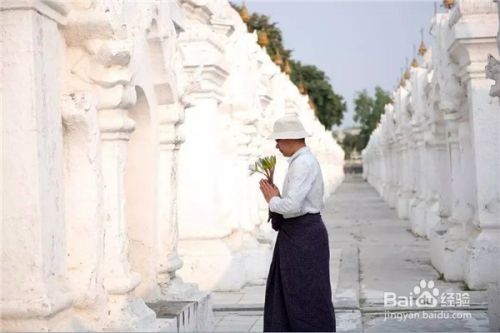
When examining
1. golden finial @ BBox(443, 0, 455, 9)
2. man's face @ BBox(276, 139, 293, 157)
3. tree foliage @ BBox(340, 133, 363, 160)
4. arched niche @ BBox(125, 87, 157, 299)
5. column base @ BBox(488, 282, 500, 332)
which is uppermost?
tree foliage @ BBox(340, 133, 363, 160)

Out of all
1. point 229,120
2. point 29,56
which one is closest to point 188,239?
point 229,120

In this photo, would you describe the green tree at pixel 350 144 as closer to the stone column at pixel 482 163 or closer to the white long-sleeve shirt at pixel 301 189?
the stone column at pixel 482 163

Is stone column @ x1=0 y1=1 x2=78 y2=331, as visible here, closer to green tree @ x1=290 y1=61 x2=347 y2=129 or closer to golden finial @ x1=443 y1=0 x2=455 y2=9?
golden finial @ x1=443 y1=0 x2=455 y2=9

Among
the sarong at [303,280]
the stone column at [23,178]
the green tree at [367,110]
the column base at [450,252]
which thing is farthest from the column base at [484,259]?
the green tree at [367,110]

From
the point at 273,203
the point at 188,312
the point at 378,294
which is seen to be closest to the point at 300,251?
the point at 273,203

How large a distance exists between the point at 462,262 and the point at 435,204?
251 inches

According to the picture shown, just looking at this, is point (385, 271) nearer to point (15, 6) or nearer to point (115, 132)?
point (115, 132)

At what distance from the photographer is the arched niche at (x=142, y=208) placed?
6441 millimetres

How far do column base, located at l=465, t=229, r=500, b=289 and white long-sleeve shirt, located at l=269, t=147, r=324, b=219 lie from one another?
170 inches

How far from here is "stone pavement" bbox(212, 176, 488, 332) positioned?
7766 mm

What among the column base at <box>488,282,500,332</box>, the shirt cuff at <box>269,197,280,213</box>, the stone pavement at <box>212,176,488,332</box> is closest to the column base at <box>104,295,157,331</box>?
the shirt cuff at <box>269,197,280,213</box>

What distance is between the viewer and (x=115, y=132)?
541 cm

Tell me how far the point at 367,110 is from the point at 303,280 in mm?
96600

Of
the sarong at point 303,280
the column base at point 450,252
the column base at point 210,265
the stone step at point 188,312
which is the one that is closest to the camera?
the sarong at point 303,280
